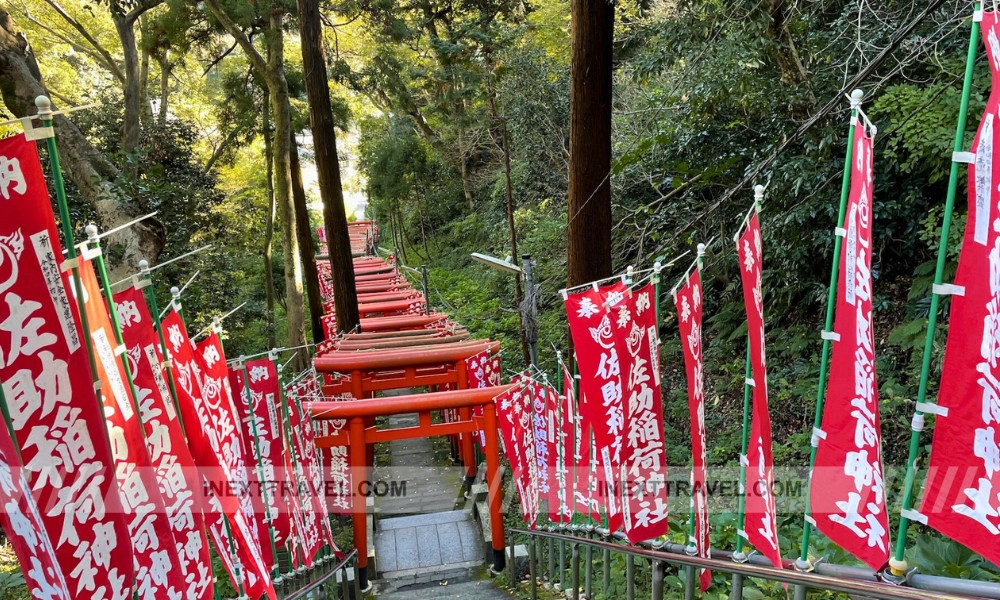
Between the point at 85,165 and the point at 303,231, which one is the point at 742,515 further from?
the point at 303,231

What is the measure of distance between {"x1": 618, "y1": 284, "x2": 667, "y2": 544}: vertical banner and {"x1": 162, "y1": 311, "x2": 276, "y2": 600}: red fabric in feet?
8.30

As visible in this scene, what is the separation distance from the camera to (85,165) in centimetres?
689

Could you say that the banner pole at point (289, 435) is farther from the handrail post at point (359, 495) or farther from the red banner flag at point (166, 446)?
the red banner flag at point (166, 446)

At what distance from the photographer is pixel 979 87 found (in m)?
6.37

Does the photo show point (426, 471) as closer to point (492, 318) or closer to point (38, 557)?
point (492, 318)

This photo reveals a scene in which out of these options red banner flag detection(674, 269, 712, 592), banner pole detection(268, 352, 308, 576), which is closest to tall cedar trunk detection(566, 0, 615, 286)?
red banner flag detection(674, 269, 712, 592)

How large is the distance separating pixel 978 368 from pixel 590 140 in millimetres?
4586

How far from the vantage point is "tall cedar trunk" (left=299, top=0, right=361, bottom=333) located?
34.6 ft

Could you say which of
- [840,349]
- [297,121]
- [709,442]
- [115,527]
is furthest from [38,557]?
[297,121]

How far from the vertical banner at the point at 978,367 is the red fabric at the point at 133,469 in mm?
3357

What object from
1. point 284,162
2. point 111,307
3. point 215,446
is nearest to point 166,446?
point 215,446

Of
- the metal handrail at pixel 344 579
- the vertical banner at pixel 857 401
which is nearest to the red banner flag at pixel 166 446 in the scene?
the metal handrail at pixel 344 579

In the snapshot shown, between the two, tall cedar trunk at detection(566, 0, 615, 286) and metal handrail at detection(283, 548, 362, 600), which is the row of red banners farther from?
tall cedar trunk at detection(566, 0, 615, 286)

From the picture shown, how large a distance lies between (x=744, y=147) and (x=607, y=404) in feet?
20.0
